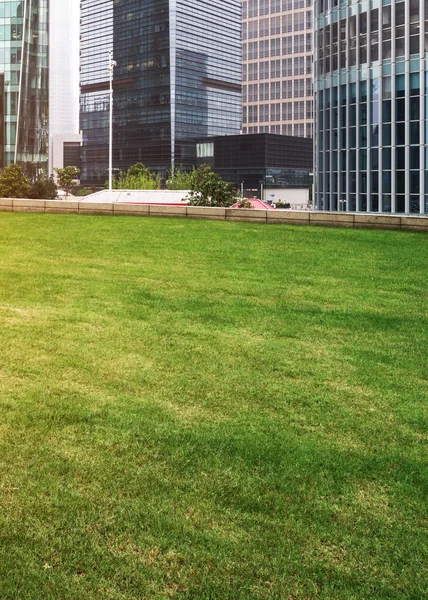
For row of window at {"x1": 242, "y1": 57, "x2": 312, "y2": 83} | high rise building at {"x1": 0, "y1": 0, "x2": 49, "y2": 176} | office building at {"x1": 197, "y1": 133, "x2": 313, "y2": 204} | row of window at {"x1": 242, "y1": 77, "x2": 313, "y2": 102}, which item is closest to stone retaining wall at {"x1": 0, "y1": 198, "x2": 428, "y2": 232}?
high rise building at {"x1": 0, "y1": 0, "x2": 49, "y2": 176}

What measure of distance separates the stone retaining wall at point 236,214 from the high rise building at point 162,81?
492 feet

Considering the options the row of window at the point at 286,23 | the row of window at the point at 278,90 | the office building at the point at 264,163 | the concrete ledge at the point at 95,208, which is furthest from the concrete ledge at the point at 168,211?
the row of window at the point at 286,23

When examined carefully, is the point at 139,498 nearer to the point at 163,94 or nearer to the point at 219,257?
the point at 219,257

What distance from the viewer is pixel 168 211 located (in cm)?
2616

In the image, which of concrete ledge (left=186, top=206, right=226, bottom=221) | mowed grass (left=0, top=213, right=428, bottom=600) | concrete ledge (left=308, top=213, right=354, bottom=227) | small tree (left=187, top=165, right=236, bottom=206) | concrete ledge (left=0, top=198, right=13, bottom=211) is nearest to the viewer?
mowed grass (left=0, top=213, right=428, bottom=600)

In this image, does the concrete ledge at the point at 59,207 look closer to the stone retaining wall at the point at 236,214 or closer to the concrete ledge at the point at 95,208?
the stone retaining wall at the point at 236,214

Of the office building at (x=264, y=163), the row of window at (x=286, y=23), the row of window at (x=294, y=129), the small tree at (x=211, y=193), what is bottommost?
the small tree at (x=211, y=193)

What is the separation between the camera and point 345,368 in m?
8.77

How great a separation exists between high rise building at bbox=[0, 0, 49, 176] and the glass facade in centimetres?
6588

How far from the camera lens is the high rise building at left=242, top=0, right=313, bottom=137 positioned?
178750 millimetres

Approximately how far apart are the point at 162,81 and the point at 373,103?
132 meters

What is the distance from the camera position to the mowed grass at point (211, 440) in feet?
14.7

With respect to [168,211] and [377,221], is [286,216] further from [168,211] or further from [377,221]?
[168,211]

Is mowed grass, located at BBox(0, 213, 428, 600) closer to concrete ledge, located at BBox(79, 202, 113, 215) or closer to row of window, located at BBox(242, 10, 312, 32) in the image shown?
concrete ledge, located at BBox(79, 202, 113, 215)
